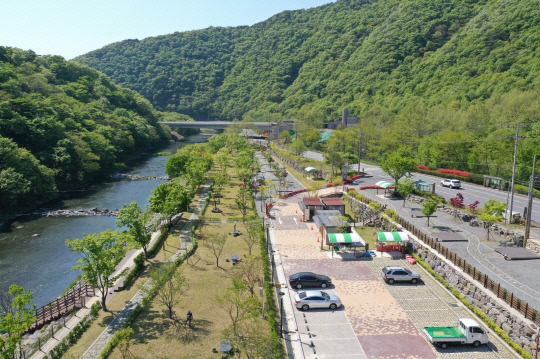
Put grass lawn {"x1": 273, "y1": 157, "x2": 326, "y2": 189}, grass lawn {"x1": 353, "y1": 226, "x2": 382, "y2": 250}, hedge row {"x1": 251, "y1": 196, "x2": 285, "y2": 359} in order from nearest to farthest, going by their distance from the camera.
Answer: hedge row {"x1": 251, "y1": 196, "x2": 285, "y2": 359}
grass lawn {"x1": 353, "y1": 226, "x2": 382, "y2": 250}
grass lawn {"x1": 273, "y1": 157, "x2": 326, "y2": 189}

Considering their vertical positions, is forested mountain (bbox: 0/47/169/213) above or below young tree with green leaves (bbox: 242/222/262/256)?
above

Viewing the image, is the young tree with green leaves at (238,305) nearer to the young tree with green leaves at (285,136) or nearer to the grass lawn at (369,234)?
the grass lawn at (369,234)

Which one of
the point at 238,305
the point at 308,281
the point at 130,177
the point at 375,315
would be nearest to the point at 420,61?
the point at 130,177

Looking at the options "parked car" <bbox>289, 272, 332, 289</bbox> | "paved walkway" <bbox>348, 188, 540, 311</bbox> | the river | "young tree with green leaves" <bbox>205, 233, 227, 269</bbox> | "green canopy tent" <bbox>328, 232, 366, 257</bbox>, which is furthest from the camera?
"green canopy tent" <bbox>328, 232, 366, 257</bbox>

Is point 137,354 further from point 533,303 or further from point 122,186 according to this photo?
point 122,186

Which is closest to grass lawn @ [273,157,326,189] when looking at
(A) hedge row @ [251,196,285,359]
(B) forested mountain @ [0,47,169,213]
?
(A) hedge row @ [251,196,285,359]

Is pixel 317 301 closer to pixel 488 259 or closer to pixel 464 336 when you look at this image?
pixel 464 336

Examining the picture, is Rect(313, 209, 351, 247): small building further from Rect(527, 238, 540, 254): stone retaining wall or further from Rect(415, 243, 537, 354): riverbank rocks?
Rect(527, 238, 540, 254): stone retaining wall

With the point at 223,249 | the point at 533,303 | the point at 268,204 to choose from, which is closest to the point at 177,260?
the point at 223,249
